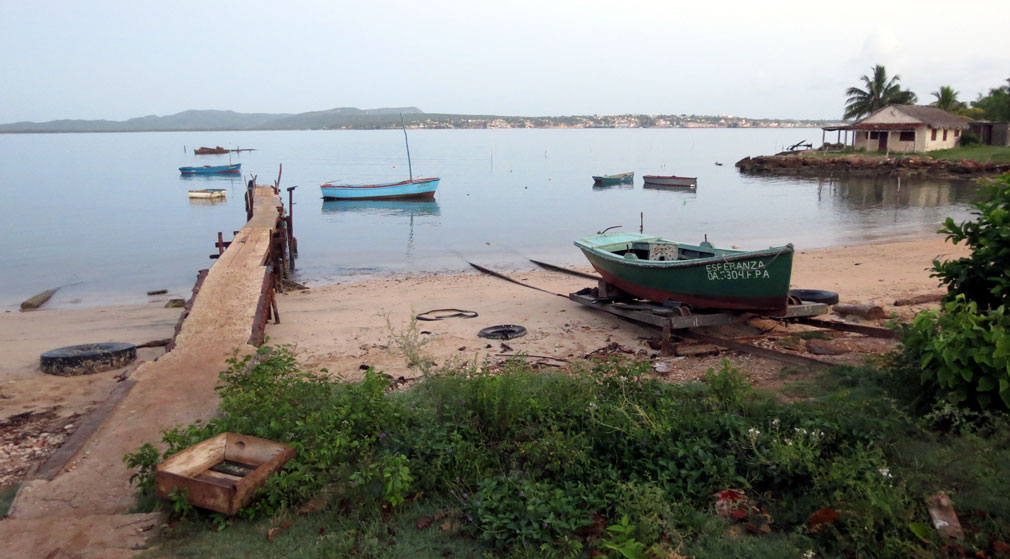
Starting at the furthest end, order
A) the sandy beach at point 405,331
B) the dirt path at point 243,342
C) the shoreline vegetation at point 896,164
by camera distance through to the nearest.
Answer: the shoreline vegetation at point 896,164
the sandy beach at point 405,331
the dirt path at point 243,342

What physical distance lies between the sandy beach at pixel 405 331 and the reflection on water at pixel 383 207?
19.9m

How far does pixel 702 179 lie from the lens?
6072cm

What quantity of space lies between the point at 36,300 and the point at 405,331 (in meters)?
11.0

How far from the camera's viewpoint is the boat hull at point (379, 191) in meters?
40.3

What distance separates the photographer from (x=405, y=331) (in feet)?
36.6

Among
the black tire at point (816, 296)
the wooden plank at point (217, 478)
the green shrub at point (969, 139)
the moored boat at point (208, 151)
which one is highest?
the green shrub at point (969, 139)

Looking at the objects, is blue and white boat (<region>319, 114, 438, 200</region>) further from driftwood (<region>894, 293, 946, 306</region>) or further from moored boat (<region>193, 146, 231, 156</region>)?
moored boat (<region>193, 146, 231, 156</region>)

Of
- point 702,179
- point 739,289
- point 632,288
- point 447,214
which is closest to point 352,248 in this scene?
point 447,214

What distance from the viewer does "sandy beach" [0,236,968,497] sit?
7.91 m

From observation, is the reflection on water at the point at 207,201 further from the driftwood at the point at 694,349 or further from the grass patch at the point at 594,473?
the grass patch at the point at 594,473

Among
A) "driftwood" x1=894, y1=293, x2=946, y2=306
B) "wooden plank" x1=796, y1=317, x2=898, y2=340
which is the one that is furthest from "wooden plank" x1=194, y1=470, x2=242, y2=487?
"driftwood" x1=894, y1=293, x2=946, y2=306

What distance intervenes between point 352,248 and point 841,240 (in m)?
17.3

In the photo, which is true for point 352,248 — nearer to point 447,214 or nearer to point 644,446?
point 447,214

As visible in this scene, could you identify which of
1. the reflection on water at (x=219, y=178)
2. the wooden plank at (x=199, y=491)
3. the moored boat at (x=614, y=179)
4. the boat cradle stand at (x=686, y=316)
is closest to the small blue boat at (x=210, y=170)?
the reflection on water at (x=219, y=178)
